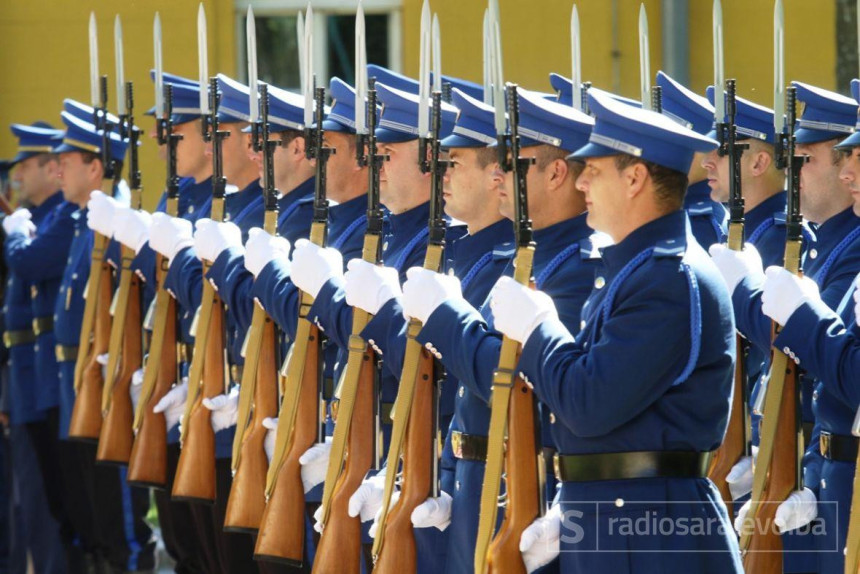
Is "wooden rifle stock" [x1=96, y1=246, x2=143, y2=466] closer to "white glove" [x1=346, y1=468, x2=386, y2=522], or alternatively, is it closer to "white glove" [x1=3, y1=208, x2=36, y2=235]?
"white glove" [x1=3, y1=208, x2=36, y2=235]

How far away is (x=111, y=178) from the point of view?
8.27m

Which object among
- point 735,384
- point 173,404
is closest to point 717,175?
point 735,384

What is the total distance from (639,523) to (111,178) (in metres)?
4.91

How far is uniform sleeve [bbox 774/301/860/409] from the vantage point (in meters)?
4.44

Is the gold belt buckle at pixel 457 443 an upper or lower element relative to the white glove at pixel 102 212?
lower

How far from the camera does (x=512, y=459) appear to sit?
421 centimetres

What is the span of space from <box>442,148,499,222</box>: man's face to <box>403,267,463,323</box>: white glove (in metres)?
0.44

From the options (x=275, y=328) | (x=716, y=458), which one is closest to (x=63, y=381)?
(x=275, y=328)

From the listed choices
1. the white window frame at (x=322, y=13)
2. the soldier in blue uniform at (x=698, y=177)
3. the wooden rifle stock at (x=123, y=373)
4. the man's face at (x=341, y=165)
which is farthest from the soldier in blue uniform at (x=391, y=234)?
the white window frame at (x=322, y=13)

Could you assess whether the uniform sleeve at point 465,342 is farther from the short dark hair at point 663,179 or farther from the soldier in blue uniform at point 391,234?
the soldier in blue uniform at point 391,234

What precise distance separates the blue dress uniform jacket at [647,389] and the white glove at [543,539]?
0.08 m

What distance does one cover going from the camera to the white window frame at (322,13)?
9.86 meters

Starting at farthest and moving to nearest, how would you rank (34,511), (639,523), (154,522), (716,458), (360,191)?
1. (154,522)
2. (34,511)
3. (360,191)
4. (716,458)
5. (639,523)

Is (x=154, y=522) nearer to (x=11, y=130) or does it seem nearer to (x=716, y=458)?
(x=11, y=130)
